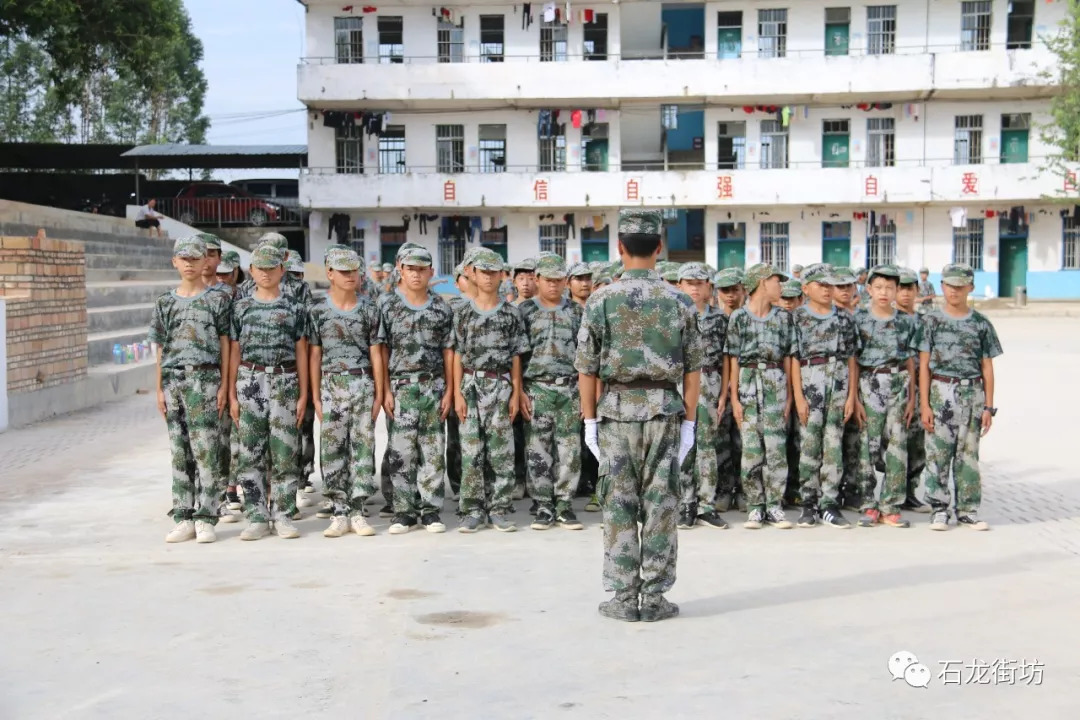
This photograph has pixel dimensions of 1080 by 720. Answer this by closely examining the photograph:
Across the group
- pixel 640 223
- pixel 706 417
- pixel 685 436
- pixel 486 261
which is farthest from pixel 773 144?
pixel 685 436

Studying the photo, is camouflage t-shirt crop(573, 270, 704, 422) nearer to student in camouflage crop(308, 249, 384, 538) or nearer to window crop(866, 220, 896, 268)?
student in camouflage crop(308, 249, 384, 538)

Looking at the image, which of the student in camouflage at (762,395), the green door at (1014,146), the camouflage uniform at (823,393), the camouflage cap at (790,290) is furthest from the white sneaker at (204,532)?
the green door at (1014,146)

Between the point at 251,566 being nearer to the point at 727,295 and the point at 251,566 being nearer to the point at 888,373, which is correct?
the point at 727,295

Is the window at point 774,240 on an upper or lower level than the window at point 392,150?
lower

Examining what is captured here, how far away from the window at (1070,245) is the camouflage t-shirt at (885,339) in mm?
31101

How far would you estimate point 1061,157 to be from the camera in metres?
32.8

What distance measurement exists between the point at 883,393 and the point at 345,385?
364 cm

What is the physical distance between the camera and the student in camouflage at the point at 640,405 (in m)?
5.48

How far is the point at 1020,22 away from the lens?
116 ft

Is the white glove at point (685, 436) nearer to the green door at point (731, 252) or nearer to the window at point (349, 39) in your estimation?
the green door at point (731, 252)

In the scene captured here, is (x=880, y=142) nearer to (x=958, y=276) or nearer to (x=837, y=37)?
(x=837, y=37)

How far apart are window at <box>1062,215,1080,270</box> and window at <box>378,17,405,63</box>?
69.4ft

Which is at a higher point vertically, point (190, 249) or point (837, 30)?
point (837, 30)

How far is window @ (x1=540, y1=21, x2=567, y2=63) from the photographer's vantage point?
35188mm
